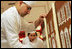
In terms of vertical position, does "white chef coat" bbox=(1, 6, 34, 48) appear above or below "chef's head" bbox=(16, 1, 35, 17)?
below

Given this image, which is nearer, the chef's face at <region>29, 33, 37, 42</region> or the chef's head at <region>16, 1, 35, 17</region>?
the chef's head at <region>16, 1, 35, 17</region>

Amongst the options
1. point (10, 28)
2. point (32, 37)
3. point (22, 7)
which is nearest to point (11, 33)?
point (10, 28)

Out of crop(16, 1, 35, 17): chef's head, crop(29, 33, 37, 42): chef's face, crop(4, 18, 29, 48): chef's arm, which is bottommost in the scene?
crop(29, 33, 37, 42): chef's face

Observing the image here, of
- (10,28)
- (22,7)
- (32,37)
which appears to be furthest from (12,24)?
(32,37)

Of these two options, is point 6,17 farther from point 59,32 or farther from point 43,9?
point 43,9

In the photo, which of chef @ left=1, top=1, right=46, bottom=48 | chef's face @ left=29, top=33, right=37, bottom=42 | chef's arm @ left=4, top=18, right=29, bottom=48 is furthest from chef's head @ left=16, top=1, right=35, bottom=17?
chef's face @ left=29, top=33, right=37, bottom=42

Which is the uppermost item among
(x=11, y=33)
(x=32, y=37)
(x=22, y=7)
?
(x=22, y=7)

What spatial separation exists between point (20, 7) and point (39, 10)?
4.78 ft

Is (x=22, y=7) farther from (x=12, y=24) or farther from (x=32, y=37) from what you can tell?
(x=32, y=37)

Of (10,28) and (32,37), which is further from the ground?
(10,28)

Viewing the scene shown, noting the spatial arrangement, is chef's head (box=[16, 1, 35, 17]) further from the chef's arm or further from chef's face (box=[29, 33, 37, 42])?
chef's face (box=[29, 33, 37, 42])

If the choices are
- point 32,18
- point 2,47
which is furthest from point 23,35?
point 2,47

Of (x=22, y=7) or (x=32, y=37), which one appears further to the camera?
(x=32, y=37)

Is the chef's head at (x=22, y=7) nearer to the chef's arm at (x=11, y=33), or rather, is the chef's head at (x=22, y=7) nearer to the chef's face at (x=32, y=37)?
the chef's arm at (x=11, y=33)
